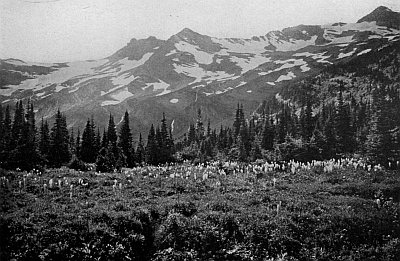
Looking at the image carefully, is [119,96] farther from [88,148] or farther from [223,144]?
[88,148]

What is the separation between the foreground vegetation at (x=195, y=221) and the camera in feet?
36.1

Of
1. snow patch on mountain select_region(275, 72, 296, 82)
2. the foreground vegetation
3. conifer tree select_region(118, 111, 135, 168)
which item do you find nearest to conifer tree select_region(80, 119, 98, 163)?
conifer tree select_region(118, 111, 135, 168)

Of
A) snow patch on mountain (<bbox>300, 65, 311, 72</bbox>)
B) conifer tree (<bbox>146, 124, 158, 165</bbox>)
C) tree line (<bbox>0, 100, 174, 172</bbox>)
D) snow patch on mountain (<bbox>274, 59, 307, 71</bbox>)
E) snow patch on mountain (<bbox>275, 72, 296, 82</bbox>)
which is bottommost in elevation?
conifer tree (<bbox>146, 124, 158, 165</bbox>)

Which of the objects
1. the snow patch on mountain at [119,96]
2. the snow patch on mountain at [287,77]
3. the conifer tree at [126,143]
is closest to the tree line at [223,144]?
the conifer tree at [126,143]

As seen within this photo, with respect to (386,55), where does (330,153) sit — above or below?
below

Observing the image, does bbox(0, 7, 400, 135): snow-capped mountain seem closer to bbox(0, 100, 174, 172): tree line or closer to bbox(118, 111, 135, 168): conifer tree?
bbox(118, 111, 135, 168): conifer tree

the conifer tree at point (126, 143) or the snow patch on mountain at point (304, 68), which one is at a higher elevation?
the snow patch on mountain at point (304, 68)

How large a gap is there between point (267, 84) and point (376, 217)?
472ft

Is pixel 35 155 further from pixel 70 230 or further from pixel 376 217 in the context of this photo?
pixel 376 217

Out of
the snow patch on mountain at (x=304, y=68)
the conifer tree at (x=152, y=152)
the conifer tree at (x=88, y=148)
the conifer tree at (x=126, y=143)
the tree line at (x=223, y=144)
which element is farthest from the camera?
the snow patch on mountain at (x=304, y=68)

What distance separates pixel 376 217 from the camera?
12.6m

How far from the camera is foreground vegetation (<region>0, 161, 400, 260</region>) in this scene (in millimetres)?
10992

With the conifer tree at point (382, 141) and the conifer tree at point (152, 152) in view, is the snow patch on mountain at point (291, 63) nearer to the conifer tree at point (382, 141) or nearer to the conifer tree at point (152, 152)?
the conifer tree at point (152, 152)

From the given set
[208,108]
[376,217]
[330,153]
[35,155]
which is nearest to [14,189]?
[35,155]
